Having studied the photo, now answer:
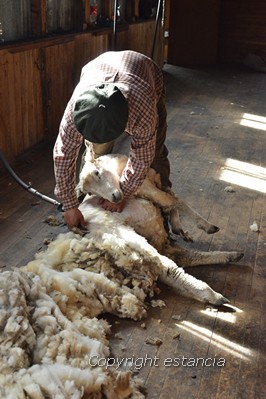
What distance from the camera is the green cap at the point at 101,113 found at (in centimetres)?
234

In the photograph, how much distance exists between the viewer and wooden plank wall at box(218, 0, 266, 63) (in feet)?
34.6

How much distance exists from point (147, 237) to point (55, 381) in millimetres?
1291

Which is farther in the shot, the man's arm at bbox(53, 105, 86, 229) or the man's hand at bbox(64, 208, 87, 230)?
the man's hand at bbox(64, 208, 87, 230)

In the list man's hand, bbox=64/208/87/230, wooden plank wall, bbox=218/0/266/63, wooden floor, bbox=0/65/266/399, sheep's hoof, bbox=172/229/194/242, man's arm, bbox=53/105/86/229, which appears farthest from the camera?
wooden plank wall, bbox=218/0/266/63

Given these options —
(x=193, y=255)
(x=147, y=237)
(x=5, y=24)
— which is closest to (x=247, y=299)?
(x=193, y=255)

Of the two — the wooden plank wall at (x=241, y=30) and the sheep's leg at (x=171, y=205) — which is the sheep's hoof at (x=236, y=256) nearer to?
the sheep's leg at (x=171, y=205)

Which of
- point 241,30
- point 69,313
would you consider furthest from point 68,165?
point 241,30

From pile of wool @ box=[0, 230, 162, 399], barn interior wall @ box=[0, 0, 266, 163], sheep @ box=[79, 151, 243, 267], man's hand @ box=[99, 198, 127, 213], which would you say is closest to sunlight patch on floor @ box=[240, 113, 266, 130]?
barn interior wall @ box=[0, 0, 266, 163]

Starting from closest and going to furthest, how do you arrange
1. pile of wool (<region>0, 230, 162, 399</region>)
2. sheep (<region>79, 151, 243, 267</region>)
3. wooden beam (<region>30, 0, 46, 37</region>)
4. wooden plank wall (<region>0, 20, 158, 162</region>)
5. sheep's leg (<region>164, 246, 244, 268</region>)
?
pile of wool (<region>0, 230, 162, 399</region>) < sheep (<region>79, 151, 243, 267</region>) < sheep's leg (<region>164, 246, 244, 268</region>) < wooden plank wall (<region>0, 20, 158, 162</region>) < wooden beam (<region>30, 0, 46, 37</region>)

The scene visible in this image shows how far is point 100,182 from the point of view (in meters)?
2.90

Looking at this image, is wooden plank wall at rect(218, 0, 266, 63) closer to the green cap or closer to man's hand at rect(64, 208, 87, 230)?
man's hand at rect(64, 208, 87, 230)

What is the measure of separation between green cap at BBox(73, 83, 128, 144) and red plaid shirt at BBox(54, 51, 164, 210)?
163 mm

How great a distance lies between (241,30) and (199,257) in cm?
875

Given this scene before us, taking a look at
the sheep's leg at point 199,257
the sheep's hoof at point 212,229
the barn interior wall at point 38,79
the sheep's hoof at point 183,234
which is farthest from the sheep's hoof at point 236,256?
the barn interior wall at point 38,79
